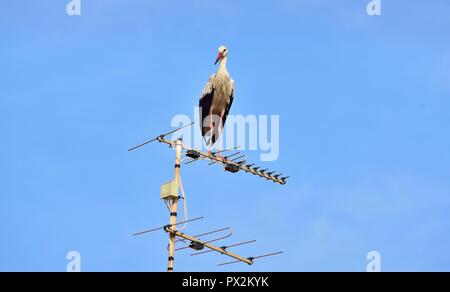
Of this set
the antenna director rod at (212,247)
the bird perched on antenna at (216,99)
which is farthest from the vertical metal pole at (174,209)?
the bird perched on antenna at (216,99)

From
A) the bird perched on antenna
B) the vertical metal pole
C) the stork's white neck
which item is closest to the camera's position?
the vertical metal pole

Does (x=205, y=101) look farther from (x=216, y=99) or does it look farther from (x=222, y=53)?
(x=222, y=53)

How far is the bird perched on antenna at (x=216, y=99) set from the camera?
3631cm

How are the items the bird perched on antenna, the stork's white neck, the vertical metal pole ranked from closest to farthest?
the vertical metal pole → the bird perched on antenna → the stork's white neck

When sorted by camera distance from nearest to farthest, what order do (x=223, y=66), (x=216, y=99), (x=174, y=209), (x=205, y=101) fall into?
(x=174, y=209), (x=216, y=99), (x=205, y=101), (x=223, y=66)

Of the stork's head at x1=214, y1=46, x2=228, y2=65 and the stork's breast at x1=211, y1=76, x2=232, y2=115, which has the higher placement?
the stork's head at x1=214, y1=46, x2=228, y2=65

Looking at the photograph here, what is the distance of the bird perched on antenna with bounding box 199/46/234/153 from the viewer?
119ft

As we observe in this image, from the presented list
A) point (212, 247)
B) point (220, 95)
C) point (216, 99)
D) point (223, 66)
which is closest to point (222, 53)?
point (223, 66)

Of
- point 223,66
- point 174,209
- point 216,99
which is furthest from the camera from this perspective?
point 223,66

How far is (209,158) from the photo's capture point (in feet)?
92.7

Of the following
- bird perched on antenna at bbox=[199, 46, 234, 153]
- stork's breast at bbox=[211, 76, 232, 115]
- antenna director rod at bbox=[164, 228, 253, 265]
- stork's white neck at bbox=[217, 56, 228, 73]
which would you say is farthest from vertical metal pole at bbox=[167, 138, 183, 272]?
stork's white neck at bbox=[217, 56, 228, 73]

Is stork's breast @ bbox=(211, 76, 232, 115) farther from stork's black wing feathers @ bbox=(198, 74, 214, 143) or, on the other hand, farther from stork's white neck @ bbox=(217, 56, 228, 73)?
stork's white neck @ bbox=(217, 56, 228, 73)

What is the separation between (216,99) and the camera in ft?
119
